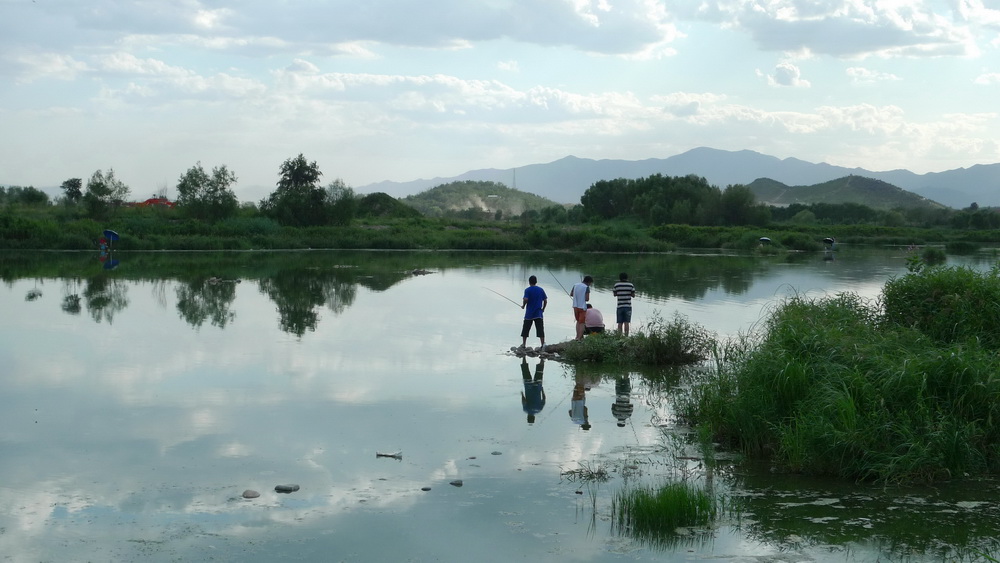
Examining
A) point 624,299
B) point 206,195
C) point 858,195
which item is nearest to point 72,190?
point 206,195

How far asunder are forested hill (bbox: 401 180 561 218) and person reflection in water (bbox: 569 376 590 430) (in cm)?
13642

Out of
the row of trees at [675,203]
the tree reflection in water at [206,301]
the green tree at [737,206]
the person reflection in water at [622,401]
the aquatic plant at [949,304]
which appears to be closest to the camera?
the aquatic plant at [949,304]

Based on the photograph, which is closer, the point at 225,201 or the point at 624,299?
the point at 624,299

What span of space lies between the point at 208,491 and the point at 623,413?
17.1ft

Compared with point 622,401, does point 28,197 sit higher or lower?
higher

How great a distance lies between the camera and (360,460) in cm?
891

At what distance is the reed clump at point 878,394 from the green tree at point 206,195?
57.0 m

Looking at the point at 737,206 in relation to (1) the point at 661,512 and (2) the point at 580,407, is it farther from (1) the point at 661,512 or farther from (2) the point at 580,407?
(1) the point at 661,512

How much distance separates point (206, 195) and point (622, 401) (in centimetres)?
5638

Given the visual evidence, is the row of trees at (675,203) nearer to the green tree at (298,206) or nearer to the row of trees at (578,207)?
the row of trees at (578,207)

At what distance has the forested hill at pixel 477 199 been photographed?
158625 millimetres

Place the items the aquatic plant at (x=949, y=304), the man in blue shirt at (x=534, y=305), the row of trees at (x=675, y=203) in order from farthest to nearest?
the row of trees at (x=675, y=203)
the man in blue shirt at (x=534, y=305)
the aquatic plant at (x=949, y=304)

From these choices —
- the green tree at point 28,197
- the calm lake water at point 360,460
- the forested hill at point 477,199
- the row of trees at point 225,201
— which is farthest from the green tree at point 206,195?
the forested hill at point 477,199

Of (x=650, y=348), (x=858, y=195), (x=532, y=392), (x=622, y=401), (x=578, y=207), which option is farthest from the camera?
(x=858, y=195)
